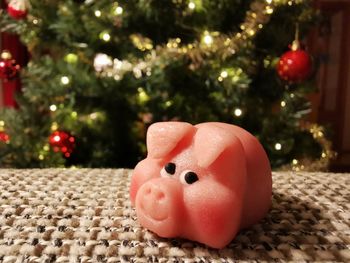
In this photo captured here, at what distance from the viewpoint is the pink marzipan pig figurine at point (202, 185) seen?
1.42ft

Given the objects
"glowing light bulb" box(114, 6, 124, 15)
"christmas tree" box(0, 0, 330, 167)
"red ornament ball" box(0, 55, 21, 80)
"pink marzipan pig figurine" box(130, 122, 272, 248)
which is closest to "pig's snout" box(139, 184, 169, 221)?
"pink marzipan pig figurine" box(130, 122, 272, 248)

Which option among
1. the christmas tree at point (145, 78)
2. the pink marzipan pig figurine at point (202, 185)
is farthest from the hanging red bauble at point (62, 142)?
the pink marzipan pig figurine at point (202, 185)

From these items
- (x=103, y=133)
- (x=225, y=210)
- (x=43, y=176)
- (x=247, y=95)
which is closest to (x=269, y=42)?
(x=247, y=95)

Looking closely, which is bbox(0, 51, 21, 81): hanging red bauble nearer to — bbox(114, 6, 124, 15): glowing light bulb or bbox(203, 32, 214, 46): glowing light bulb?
bbox(114, 6, 124, 15): glowing light bulb

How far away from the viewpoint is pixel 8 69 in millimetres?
1325

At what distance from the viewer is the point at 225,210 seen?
0.43 metres

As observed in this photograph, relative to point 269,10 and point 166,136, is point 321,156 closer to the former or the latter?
point 269,10

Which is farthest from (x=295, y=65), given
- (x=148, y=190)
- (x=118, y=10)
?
(x=148, y=190)

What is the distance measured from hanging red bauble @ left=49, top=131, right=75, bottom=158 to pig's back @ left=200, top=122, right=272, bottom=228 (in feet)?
2.63

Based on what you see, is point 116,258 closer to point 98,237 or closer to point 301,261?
point 98,237

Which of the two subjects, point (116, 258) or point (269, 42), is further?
point (269, 42)

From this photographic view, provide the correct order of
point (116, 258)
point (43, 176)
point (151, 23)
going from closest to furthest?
point (116, 258) < point (43, 176) < point (151, 23)

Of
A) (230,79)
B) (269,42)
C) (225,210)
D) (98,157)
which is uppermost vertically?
(269,42)

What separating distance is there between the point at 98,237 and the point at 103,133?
84cm
